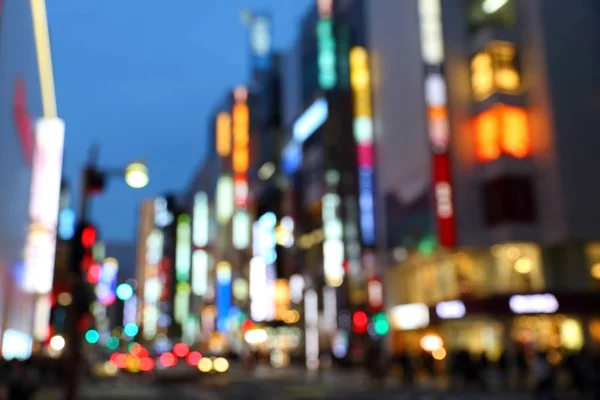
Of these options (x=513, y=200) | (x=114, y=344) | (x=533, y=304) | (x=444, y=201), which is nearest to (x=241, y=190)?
(x=114, y=344)

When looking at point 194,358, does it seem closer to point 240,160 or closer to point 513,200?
point 513,200

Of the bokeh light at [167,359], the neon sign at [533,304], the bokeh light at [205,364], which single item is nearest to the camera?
the bokeh light at [205,364]

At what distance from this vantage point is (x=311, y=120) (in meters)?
64.3

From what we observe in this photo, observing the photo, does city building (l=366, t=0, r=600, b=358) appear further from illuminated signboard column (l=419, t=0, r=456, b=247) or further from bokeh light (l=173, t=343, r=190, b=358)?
bokeh light (l=173, t=343, r=190, b=358)

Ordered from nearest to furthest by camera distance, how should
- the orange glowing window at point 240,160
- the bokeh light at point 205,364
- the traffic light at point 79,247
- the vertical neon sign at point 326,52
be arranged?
1. the traffic light at point 79,247
2. the bokeh light at point 205,364
3. the vertical neon sign at point 326,52
4. the orange glowing window at point 240,160

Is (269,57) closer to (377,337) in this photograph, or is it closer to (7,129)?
A: (377,337)

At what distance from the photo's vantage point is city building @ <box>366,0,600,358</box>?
36531 mm

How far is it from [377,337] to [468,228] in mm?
14043

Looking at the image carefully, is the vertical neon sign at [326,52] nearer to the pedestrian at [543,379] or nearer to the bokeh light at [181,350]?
the bokeh light at [181,350]

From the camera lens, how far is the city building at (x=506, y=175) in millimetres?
36531

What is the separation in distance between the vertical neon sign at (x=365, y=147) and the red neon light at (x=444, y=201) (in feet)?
38.8

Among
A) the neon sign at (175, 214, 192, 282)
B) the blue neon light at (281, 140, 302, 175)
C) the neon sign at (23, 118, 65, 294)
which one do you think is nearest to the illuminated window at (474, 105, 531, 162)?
the neon sign at (23, 118, 65, 294)

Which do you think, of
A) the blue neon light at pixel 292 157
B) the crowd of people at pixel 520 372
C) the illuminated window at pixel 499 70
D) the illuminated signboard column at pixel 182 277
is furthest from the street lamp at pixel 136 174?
the illuminated signboard column at pixel 182 277

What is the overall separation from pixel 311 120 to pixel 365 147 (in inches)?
512
